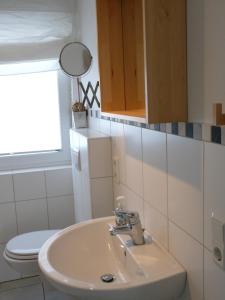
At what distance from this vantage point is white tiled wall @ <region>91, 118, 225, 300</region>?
0.86m

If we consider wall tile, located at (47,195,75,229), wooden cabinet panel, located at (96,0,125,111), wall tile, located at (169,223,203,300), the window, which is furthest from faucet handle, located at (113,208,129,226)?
the window

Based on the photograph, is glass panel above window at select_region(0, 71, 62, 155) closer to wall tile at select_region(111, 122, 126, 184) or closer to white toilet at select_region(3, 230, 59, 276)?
white toilet at select_region(3, 230, 59, 276)

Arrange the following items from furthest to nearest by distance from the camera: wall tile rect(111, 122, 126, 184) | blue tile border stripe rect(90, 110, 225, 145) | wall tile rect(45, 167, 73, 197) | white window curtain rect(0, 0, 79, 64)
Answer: wall tile rect(45, 167, 73, 197)
white window curtain rect(0, 0, 79, 64)
wall tile rect(111, 122, 126, 184)
blue tile border stripe rect(90, 110, 225, 145)

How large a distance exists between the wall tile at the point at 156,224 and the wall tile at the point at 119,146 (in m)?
0.31

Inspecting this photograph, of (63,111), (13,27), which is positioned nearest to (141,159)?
(63,111)

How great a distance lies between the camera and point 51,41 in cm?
239

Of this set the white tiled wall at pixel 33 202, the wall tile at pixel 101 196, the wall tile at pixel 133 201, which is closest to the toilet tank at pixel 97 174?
the wall tile at pixel 101 196

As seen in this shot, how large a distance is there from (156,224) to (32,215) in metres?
1.48

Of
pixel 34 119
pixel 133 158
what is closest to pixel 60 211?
pixel 34 119

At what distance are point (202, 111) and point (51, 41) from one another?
1786 mm

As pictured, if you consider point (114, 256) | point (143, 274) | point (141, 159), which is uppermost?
point (141, 159)

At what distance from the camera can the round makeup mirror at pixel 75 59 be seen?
2158mm

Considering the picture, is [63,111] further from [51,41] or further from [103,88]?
[103,88]

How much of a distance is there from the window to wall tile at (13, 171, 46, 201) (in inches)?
5.4
